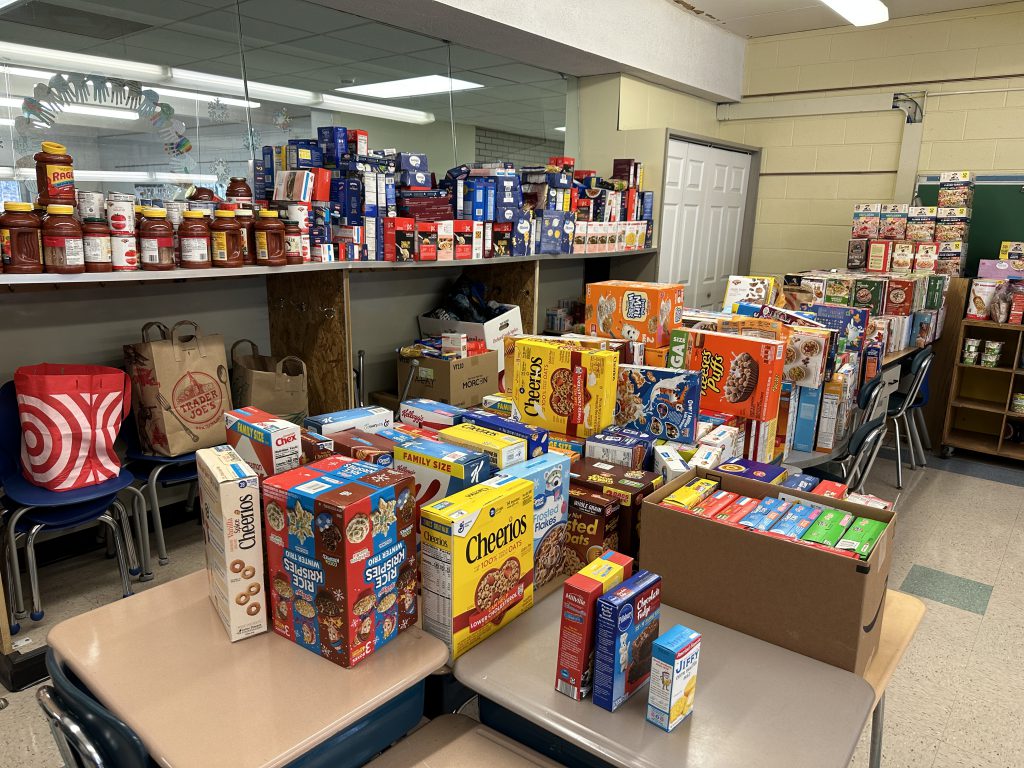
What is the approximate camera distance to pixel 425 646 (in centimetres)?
146

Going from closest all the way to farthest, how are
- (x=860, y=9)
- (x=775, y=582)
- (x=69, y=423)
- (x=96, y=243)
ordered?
(x=775, y=582)
(x=96, y=243)
(x=69, y=423)
(x=860, y=9)

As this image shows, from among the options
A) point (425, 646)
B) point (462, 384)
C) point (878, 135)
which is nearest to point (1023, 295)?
point (878, 135)

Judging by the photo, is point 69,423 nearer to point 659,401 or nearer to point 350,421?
point 350,421

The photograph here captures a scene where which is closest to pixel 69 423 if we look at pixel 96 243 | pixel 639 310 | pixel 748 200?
pixel 96 243

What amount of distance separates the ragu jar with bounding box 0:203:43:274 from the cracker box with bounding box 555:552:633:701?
87.4 inches

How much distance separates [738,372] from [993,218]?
4198 mm

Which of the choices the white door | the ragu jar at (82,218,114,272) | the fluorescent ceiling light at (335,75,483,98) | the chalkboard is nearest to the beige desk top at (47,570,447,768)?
the ragu jar at (82,218,114,272)

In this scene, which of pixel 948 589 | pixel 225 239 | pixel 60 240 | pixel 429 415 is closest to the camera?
pixel 429 415

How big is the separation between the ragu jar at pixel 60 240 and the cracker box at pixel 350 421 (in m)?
1.25

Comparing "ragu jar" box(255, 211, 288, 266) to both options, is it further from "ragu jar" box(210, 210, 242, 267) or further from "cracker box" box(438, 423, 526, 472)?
"cracker box" box(438, 423, 526, 472)

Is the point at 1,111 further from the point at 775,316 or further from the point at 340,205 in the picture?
the point at 775,316

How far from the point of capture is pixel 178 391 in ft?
10.0

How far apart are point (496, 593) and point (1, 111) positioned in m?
2.87

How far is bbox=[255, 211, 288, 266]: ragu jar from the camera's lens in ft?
10.00
